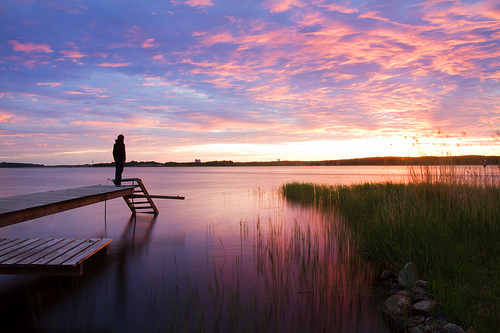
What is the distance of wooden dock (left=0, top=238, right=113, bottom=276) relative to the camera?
566cm

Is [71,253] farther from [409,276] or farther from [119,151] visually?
[119,151]

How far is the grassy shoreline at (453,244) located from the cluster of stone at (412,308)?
221 mm

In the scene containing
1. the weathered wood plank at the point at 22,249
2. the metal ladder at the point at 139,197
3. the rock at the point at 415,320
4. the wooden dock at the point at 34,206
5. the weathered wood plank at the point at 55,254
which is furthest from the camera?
the metal ladder at the point at 139,197

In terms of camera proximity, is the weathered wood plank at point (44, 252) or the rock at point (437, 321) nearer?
the rock at point (437, 321)

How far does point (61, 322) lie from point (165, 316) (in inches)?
73.5

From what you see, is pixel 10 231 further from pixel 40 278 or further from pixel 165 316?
pixel 165 316

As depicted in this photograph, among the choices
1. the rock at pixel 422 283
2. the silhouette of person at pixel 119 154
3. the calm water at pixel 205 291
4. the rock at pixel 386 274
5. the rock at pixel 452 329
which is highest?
the silhouette of person at pixel 119 154

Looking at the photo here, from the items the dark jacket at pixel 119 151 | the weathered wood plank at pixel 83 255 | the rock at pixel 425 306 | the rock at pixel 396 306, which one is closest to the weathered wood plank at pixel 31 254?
the weathered wood plank at pixel 83 255

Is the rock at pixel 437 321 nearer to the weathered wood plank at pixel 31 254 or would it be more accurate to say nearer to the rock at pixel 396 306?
the rock at pixel 396 306

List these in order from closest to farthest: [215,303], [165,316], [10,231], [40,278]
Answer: [165,316] < [215,303] < [40,278] < [10,231]

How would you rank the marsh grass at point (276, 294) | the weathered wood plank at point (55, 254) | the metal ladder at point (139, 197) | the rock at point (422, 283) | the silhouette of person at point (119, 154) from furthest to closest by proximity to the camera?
the metal ladder at point (139, 197) → the silhouette of person at point (119, 154) → the weathered wood plank at point (55, 254) → the rock at point (422, 283) → the marsh grass at point (276, 294)

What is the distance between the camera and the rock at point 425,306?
4.74 meters

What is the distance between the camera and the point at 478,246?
6.66m

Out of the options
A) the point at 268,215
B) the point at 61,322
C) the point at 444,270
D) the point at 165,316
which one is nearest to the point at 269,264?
the point at 165,316
